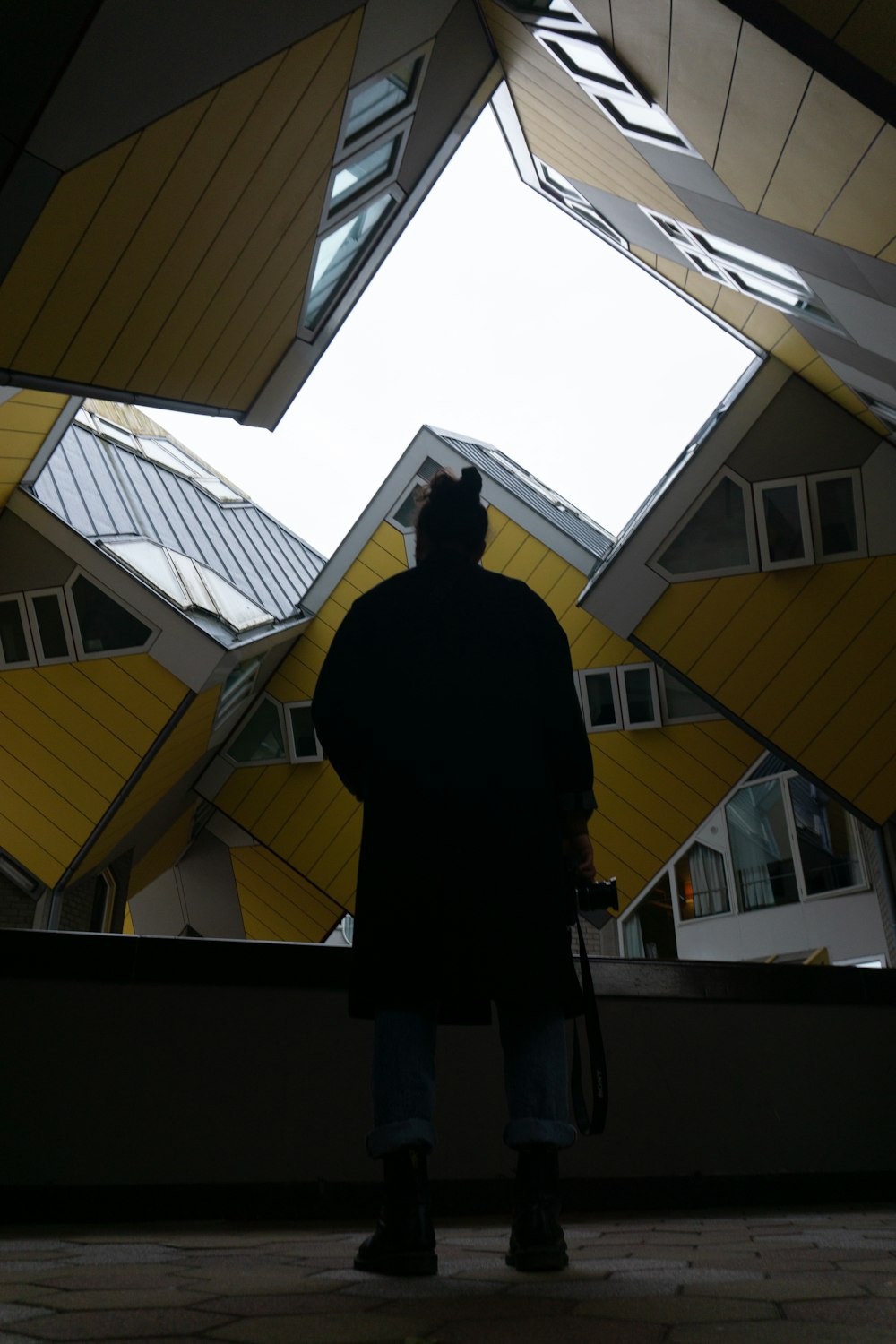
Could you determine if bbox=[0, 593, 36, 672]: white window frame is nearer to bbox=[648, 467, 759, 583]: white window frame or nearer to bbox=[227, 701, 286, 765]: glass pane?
bbox=[227, 701, 286, 765]: glass pane

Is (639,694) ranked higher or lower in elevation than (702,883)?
higher

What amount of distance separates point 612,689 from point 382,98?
8.19 m

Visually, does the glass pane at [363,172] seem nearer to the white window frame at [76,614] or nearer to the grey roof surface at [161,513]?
the grey roof surface at [161,513]

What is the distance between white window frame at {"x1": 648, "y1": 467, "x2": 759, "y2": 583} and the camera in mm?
11398

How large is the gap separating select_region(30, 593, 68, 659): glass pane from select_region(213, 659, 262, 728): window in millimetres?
1888

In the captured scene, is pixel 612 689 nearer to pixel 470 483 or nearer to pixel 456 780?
pixel 470 483

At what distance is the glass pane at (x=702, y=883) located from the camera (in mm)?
23844

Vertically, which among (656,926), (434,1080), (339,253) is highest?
(339,253)

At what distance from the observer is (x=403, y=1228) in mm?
2082

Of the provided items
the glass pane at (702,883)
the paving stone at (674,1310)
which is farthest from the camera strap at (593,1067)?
the glass pane at (702,883)

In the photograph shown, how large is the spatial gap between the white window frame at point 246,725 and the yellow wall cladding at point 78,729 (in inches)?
160

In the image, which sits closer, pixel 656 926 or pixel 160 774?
pixel 160 774

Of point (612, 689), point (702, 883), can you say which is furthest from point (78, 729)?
point (702, 883)

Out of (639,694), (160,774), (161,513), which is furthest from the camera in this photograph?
(161,513)
